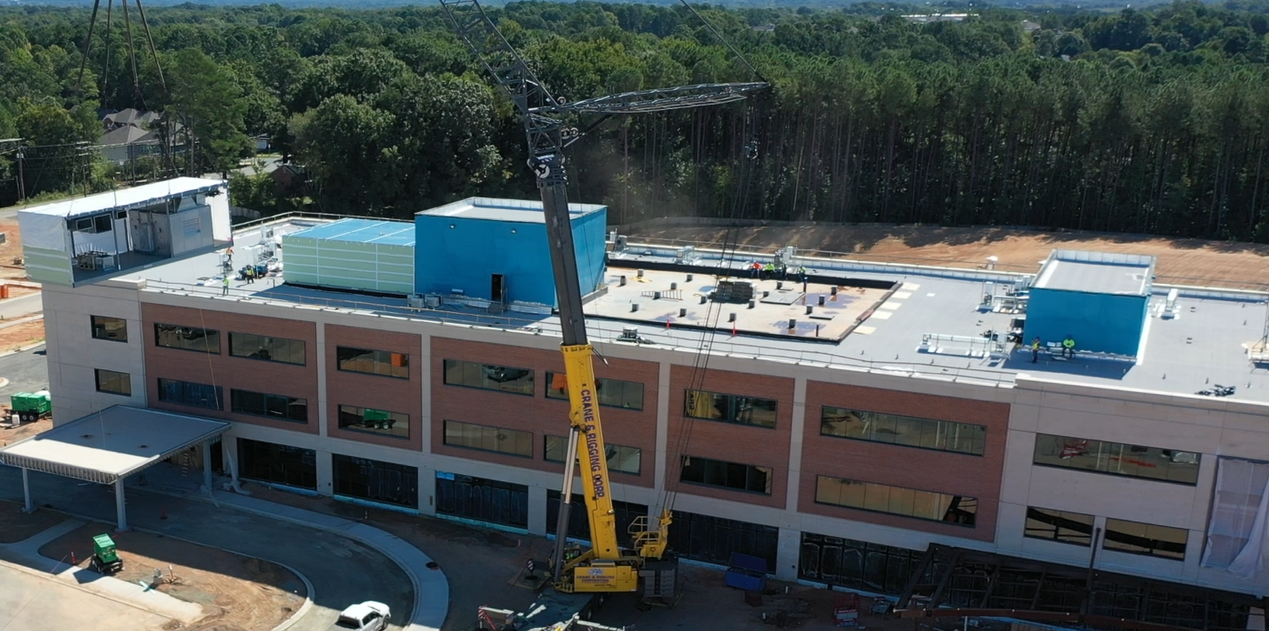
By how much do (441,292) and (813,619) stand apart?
2157 centimetres

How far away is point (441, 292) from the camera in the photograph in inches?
2004

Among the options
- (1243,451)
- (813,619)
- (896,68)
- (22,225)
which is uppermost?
(896,68)

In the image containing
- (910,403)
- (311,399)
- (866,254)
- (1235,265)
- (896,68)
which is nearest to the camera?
(910,403)

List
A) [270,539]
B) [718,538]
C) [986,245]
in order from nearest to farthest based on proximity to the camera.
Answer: [718,538] < [270,539] < [986,245]

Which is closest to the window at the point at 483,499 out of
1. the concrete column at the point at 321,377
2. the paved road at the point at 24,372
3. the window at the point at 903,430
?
the concrete column at the point at 321,377

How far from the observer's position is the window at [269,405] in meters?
51.0

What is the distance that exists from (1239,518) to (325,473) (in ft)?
120

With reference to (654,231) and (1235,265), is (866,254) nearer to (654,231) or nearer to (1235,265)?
(654,231)

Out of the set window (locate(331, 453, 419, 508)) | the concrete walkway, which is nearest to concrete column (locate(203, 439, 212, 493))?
window (locate(331, 453, 419, 508))

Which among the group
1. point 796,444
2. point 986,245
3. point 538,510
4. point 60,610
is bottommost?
point 60,610

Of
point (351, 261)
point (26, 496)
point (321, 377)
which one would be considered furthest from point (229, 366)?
point (26, 496)

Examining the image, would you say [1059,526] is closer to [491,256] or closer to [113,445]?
[491,256]

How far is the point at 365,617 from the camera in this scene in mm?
40094

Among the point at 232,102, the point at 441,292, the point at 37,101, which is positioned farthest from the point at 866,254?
the point at 37,101
